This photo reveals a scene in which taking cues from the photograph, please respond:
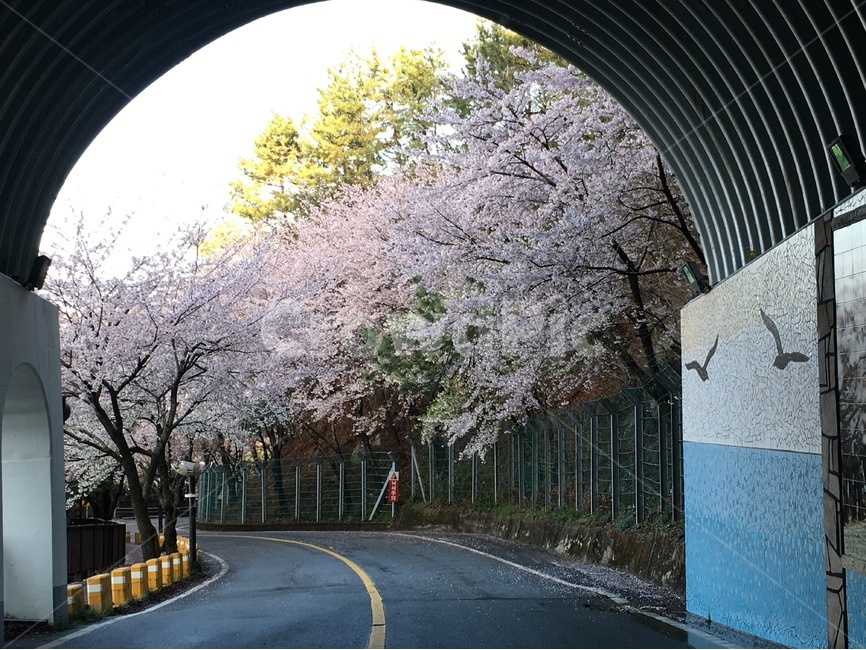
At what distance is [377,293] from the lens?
30.6m

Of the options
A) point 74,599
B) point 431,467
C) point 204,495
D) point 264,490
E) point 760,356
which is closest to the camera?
point 760,356

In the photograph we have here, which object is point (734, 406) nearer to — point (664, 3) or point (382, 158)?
point (664, 3)

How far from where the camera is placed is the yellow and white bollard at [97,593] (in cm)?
1155

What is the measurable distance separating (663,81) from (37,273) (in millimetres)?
6059

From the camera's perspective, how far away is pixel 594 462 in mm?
18625

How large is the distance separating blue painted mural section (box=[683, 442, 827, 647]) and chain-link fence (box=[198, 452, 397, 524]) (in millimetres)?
23495

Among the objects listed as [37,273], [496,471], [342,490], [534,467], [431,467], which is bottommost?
[342,490]

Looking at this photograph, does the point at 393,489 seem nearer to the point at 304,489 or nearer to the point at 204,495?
the point at 304,489

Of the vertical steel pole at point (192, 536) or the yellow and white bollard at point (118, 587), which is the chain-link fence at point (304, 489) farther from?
the yellow and white bollard at point (118, 587)

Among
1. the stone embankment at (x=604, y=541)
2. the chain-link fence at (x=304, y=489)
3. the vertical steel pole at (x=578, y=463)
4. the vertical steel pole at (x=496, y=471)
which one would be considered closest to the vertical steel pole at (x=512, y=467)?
the stone embankment at (x=604, y=541)

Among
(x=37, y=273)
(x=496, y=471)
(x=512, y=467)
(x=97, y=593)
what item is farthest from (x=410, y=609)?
(x=496, y=471)

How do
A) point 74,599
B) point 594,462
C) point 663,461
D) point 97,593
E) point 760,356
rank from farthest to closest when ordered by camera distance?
point 594,462
point 663,461
point 97,593
point 74,599
point 760,356

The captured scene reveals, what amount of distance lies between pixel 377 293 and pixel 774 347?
23572 mm

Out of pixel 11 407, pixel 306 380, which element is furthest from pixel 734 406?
pixel 306 380
